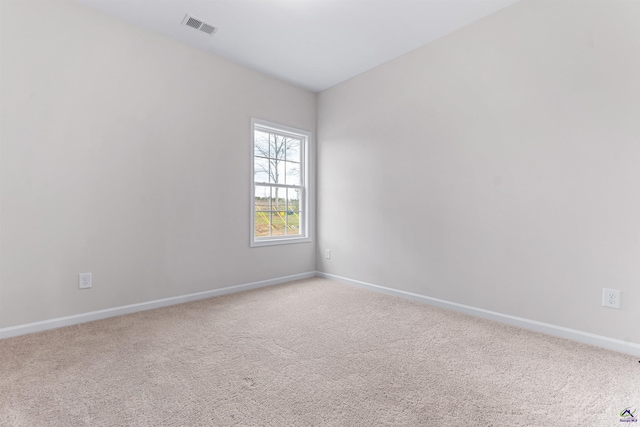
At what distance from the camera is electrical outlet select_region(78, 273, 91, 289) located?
2.45 m

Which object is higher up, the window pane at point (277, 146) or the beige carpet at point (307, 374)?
the window pane at point (277, 146)

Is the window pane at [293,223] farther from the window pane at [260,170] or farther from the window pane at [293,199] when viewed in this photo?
the window pane at [260,170]

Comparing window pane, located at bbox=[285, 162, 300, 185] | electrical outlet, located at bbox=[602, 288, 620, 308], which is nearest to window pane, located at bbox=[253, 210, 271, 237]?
window pane, located at bbox=[285, 162, 300, 185]

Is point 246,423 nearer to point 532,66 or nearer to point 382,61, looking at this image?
point 532,66

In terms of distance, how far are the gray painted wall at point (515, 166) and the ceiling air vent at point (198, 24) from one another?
5.79 feet

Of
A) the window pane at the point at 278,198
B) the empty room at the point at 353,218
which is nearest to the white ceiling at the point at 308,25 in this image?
the empty room at the point at 353,218

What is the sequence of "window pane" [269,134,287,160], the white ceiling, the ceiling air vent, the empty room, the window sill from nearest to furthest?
1. the empty room
2. the white ceiling
3. the ceiling air vent
4. the window sill
5. "window pane" [269,134,287,160]

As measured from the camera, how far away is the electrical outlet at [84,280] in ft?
8.03

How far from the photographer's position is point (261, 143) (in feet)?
12.3

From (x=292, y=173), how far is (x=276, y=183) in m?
0.32

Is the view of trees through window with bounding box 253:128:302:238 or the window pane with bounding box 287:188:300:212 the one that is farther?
the window pane with bounding box 287:188:300:212

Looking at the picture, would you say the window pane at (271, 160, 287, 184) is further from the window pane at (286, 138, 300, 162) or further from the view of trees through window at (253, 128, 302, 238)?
the window pane at (286, 138, 300, 162)

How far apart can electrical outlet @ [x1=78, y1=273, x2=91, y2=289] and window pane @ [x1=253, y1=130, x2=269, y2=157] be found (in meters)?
2.09

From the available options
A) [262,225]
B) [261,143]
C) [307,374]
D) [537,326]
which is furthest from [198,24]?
[537,326]
